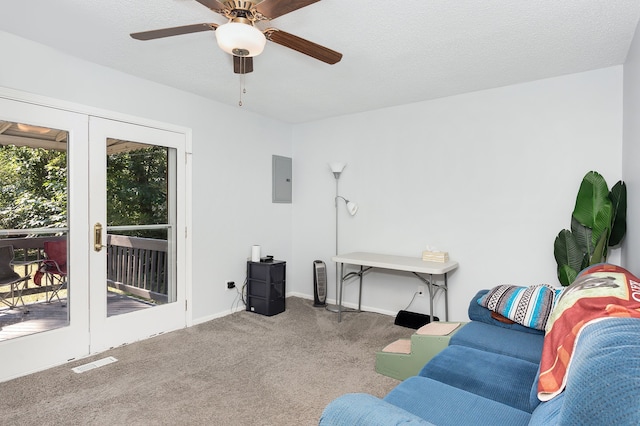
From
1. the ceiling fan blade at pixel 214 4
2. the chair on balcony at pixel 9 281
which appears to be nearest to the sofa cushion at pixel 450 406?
the ceiling fan blade at pixel 214 4

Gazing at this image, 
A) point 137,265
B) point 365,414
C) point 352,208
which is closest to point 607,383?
point 365,414

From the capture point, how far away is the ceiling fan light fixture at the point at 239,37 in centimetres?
181

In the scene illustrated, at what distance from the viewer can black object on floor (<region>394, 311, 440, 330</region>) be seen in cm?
373

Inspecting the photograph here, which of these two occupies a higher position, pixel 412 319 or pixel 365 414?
pixel 365 414

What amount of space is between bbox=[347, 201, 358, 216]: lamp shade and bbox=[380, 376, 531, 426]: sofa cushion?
2899 mm

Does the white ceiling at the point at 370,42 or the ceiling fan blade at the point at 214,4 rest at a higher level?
the white ceiling at the point at 370,42

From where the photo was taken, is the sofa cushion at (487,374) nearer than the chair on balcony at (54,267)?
Yes

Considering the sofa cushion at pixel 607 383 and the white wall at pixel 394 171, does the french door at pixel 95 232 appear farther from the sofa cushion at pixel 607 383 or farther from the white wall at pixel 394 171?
the sofa cushion at pixel 607 383

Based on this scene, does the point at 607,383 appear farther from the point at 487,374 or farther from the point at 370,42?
the point at 370,42

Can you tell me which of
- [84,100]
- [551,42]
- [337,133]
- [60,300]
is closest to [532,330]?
[551,42]

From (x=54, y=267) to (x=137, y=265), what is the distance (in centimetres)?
66

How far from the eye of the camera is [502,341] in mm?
2176

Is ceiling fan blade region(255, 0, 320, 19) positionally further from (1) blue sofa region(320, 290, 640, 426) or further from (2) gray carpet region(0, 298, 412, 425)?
(2) gray carpet region(0, 298, 412, 425)

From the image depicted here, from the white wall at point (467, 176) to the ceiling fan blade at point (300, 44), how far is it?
200cm
